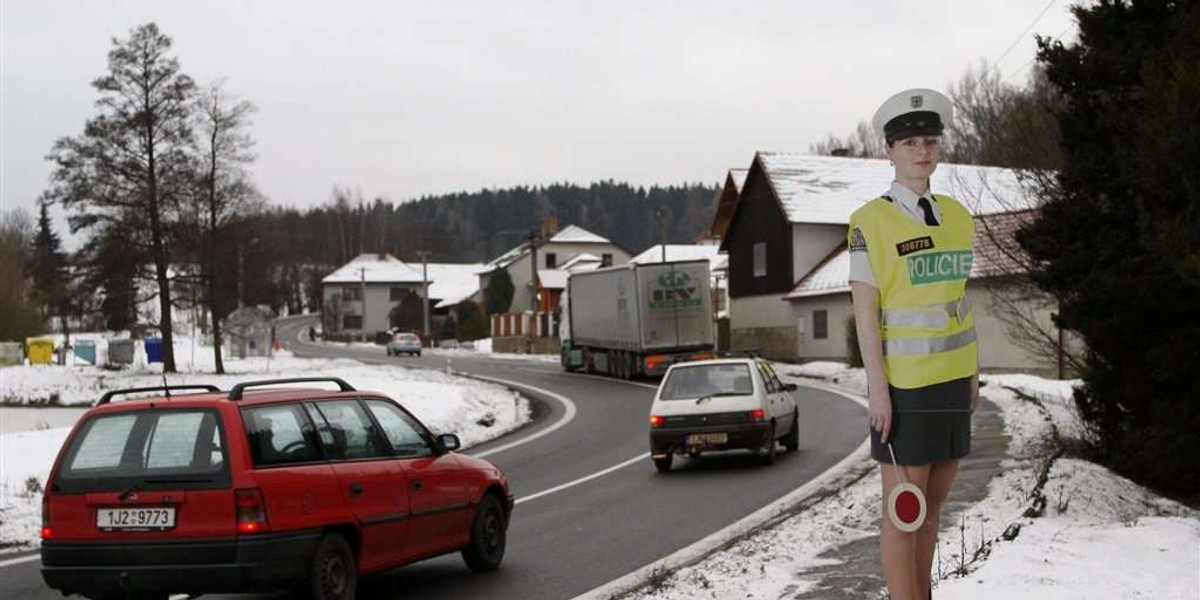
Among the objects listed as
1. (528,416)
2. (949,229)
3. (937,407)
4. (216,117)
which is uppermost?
(216,117)

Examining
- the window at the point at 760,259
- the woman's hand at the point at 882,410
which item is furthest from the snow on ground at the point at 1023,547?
the window at the point at 760,259

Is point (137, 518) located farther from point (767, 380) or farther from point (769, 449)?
point (767, 380)

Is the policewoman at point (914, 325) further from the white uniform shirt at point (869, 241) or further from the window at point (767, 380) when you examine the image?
the window at point (767, 380)

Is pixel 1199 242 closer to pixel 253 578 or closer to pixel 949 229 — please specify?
pixel 949 229

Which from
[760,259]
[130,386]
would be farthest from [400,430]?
[760,259]

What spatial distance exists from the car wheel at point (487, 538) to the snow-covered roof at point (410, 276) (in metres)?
123

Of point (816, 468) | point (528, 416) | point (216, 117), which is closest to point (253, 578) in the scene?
point (816, 468)

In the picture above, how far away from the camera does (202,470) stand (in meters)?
7.69

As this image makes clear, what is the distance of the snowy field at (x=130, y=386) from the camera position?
15679 millimetres

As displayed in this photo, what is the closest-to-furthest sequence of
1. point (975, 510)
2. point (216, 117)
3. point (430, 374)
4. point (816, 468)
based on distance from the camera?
point (975, 510) → point (816, 468) → point (430, 374) → point (216, 117)

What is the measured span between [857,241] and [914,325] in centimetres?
40

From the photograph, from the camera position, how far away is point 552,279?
360ft

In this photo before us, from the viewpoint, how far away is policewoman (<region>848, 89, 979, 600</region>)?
4789mm

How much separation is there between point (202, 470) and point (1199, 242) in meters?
6.94
